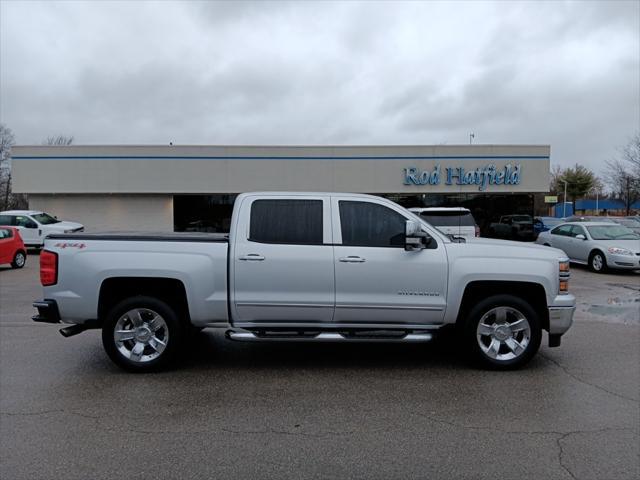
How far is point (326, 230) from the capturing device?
5629mm

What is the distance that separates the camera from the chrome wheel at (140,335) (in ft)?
18.1

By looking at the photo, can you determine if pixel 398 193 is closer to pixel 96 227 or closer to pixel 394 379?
pixel 96 227

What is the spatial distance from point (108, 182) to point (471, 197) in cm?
1951

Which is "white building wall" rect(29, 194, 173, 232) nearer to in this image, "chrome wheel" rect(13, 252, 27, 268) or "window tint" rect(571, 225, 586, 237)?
"chrome wheel" rect(13, 252, 27, 268)

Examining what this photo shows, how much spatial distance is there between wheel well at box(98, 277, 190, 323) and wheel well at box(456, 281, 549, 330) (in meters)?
3.12

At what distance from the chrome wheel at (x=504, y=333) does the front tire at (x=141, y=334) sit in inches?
132

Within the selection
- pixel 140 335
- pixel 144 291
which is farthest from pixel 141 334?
pixel 144 291


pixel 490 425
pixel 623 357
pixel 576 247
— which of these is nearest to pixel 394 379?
pixel 490 425

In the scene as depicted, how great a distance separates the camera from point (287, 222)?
5.67 m

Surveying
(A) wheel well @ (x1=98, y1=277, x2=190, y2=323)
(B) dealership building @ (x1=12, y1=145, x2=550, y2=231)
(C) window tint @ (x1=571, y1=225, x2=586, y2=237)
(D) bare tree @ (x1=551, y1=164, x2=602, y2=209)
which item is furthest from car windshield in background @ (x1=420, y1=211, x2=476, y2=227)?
(D) bare tree @ (x1=551, y1=164, x2=602, y2=209)

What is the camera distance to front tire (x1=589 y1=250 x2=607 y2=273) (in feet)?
49.1

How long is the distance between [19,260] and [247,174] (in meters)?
12.7

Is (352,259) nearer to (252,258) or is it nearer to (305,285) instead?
(305,285)

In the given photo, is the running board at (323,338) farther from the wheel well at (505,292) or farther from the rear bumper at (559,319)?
the rear bumper at (559,319)
